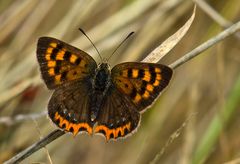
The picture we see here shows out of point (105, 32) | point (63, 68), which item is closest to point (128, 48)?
point (105, 32)

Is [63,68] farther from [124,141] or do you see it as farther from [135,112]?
[124,141]

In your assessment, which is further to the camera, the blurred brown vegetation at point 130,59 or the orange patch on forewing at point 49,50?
the blurred brown vegetation at point 130,59

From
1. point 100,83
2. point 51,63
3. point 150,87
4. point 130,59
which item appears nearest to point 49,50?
point 51,63

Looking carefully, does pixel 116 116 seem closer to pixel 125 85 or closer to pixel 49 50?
pixel 125 85

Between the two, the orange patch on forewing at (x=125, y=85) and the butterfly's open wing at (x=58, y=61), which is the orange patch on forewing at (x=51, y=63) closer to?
the butterfly's open wing at (x=58, y=61)

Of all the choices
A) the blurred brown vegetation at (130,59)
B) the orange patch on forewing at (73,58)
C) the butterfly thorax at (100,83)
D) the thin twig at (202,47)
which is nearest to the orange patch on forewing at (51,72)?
the orange patch on forewing at (73,58)
